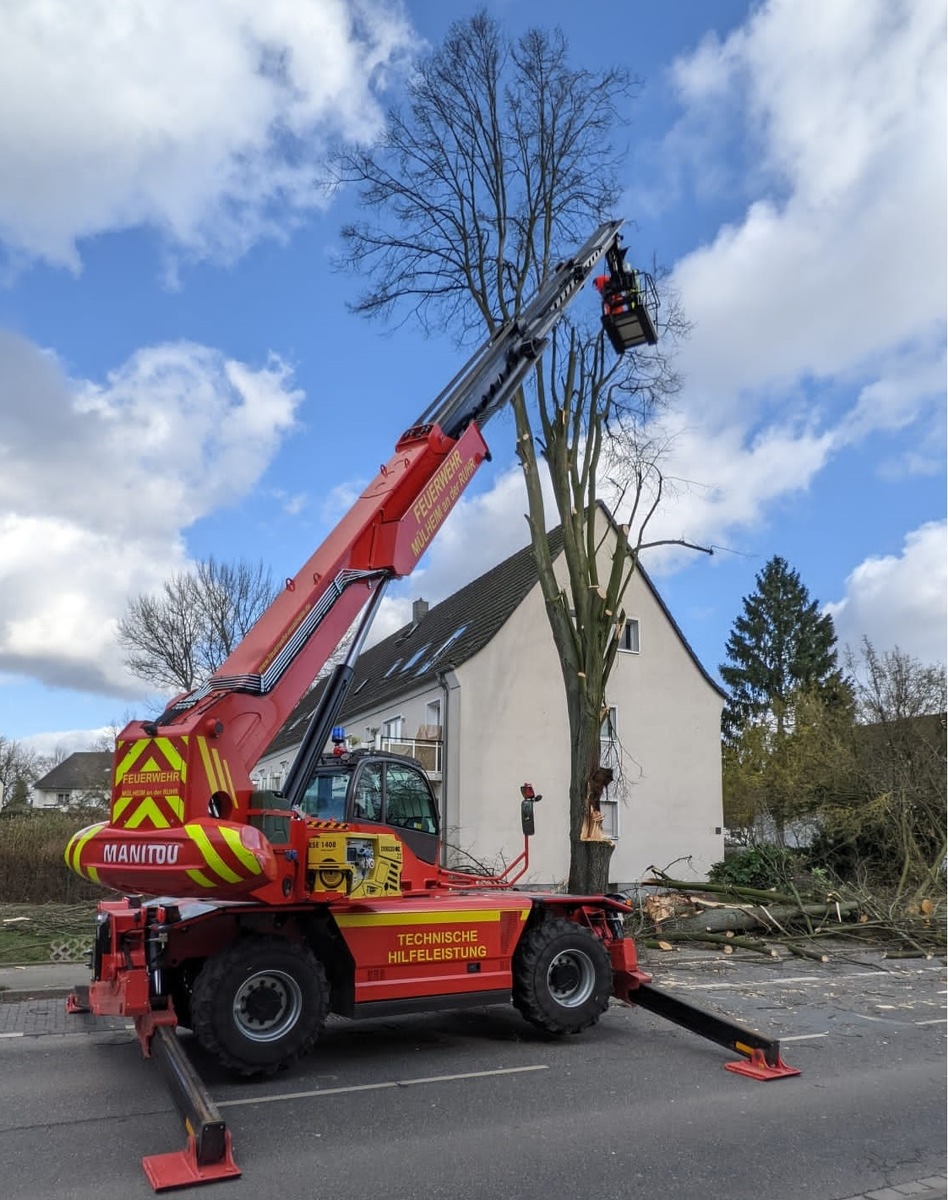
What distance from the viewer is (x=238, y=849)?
6.29 meters

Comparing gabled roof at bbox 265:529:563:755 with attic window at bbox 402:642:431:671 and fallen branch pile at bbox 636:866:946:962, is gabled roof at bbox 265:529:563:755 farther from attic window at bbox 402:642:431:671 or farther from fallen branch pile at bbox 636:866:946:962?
fallen branch pile at bbox 636:866:946:962

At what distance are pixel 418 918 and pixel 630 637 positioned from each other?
67.2ft

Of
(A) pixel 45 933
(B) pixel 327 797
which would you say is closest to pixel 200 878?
(B) pixel 327 797

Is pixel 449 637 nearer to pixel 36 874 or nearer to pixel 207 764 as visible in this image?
pixel 36 874

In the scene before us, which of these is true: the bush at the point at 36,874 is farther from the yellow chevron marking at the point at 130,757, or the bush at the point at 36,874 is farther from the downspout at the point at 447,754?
the yellow chevron marking at the point at 130,757

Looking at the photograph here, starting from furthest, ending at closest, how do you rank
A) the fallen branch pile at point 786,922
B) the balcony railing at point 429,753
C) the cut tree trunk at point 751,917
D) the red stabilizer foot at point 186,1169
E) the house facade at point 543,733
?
the balcony railing at point 429,753, the house facade at point 543,733, the cut tree trunk at point 751,917, the fallen branch pile at point 786,922, the red stabilizer foot at point 186,1169

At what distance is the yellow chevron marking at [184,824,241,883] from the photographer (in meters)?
6.25

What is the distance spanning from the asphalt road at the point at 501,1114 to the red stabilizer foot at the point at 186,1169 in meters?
0.07

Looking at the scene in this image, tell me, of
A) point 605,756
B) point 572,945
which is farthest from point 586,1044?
point 605,756

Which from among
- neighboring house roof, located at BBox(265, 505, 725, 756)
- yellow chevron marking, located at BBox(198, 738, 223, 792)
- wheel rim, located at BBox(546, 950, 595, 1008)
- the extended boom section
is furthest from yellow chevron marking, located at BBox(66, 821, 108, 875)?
neighboring house roof, located at BBox(265, 505, 725, 756)

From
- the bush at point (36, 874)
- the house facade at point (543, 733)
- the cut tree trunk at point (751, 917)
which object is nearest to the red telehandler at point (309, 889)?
the cut tree trunk at point (751, 917)

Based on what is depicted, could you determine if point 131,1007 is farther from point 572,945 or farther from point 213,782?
point 572,945

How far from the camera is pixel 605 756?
24.8 m

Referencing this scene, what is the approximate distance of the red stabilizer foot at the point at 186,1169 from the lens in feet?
16.4
